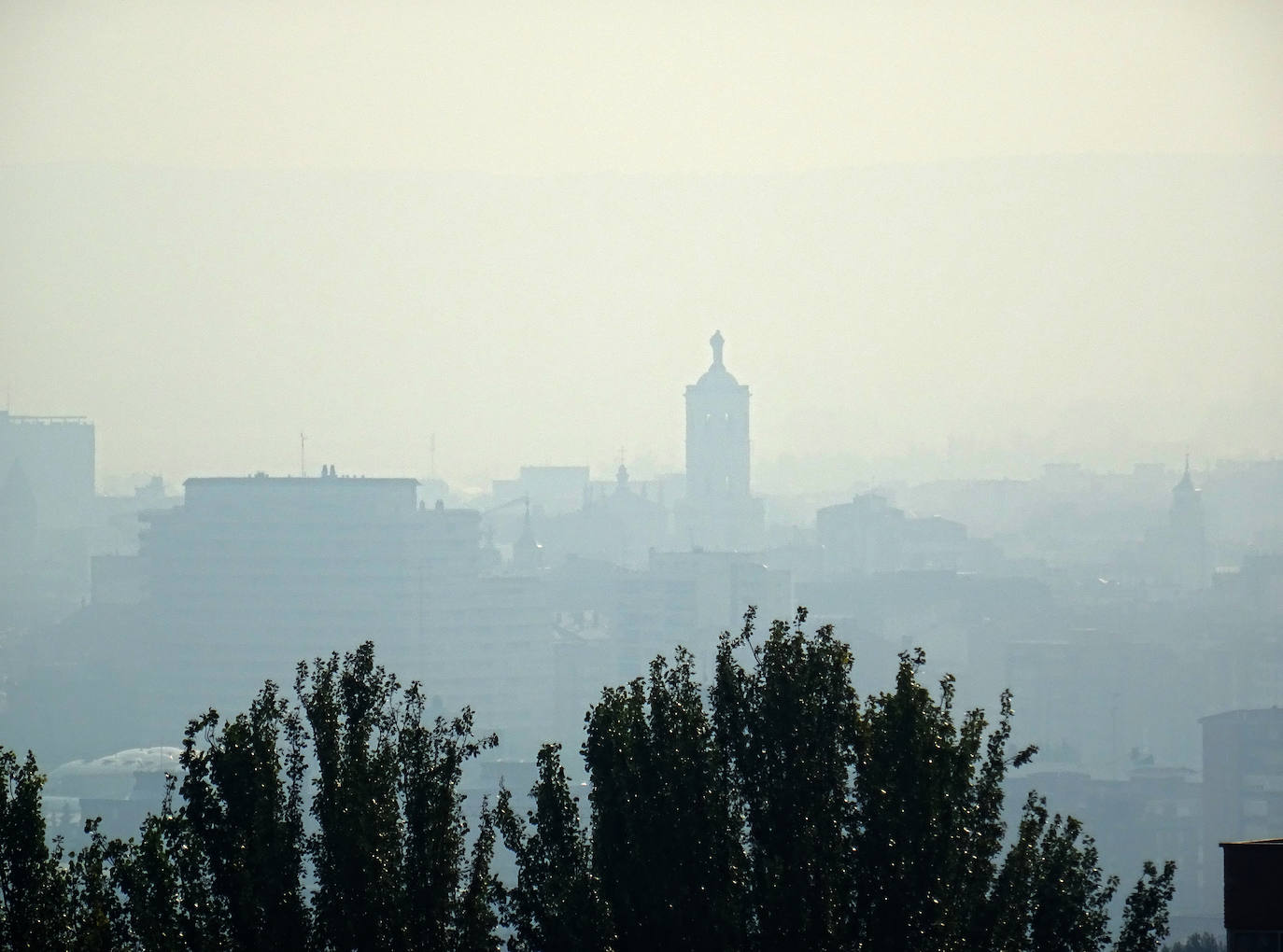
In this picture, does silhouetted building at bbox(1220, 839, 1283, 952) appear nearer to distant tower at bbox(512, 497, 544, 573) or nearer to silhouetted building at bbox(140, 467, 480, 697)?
silhouetted building at bbox(140, 467, 480, 697)

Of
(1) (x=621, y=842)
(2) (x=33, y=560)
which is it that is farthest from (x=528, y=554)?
(1) (x=621, y=842)

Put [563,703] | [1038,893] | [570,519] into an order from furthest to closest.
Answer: [570,519] < [563,703] < [1038,893]

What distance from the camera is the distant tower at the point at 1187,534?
182m

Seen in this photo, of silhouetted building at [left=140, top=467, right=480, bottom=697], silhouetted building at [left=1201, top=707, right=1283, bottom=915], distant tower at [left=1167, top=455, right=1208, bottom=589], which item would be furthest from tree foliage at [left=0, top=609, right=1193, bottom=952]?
distant tower at [left=1167, top=455, right=1208, bottom=589]

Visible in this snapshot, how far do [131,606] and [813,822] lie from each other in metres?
126

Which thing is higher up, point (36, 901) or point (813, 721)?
point (813, 721)

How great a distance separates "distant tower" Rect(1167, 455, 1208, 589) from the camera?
18250 centimetres

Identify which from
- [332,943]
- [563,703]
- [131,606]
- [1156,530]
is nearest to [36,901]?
[332,943]

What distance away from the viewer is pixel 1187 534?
18700cm

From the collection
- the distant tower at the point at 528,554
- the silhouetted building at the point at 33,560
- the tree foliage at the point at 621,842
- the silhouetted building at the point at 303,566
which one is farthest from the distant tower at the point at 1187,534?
the tree foliage at the point at 621,842

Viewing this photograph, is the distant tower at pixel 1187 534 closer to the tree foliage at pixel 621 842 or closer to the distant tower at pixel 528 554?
the distant tower at pixel 528 554

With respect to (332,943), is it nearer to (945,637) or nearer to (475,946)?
(475,946)

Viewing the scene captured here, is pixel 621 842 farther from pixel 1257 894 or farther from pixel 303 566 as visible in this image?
pixel 303 566

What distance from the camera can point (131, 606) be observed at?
454 feet
